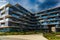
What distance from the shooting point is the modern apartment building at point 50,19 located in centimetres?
9206

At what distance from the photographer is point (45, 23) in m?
101

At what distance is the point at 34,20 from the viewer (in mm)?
106062

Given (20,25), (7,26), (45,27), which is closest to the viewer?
(7,26)

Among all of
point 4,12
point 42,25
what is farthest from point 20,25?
point 42,25

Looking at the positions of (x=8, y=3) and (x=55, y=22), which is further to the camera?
(x=55, y=22)

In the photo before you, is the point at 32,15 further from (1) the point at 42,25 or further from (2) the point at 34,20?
(1) the point at 42,25

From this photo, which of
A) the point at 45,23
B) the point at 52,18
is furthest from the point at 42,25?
the point at 52,18

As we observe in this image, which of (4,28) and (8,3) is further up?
(8,3)

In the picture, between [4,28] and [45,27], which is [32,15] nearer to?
[45,27]

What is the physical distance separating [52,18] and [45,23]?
6.53 metres

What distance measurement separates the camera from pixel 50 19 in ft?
320

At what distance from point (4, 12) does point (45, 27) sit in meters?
33.9

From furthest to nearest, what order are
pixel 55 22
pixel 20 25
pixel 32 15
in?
pixel 32 15, pixel 55 22, pixel 20 25

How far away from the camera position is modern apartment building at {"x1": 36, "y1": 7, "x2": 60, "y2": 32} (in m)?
92.1
